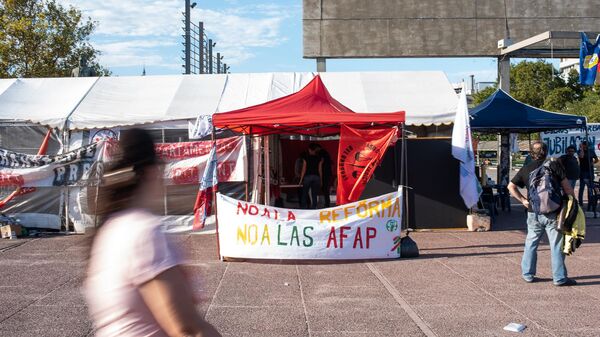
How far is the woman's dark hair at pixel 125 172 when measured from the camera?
267cm

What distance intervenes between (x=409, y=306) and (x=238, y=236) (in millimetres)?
3561

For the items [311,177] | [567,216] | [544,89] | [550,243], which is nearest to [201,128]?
[311,177]

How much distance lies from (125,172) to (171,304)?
2.02 feet

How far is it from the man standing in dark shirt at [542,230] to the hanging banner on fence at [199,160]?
637 cm

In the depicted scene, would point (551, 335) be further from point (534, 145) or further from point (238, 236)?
point (238, 236)

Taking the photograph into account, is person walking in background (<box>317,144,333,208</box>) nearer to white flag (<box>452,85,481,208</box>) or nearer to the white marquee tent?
the white marquee tent

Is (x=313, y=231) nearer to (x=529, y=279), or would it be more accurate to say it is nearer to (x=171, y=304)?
(x=529, y=279)

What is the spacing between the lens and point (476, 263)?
9.89 m

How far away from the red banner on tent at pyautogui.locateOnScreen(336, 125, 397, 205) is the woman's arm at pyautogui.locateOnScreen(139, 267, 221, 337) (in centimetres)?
805

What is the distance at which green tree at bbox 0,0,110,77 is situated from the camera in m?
22.2

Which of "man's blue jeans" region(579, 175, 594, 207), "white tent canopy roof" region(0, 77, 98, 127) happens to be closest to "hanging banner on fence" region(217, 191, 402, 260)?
"white tent canopy roof" region(0, 77, 98, 127)

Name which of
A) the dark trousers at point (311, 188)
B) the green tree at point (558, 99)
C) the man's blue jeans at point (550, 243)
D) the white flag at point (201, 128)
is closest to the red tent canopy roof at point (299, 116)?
the dark trousers at point (311, 188)

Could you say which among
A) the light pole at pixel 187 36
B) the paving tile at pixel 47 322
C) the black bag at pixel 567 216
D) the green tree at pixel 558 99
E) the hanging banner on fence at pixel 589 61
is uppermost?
the light pole at pixel 187 36

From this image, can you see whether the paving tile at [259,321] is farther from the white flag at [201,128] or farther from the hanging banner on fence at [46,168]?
the hanging banner on fence at [46,168]
